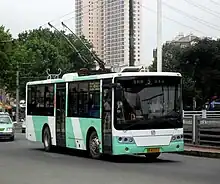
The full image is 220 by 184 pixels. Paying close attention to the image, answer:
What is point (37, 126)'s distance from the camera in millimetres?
23703

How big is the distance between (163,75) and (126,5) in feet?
63.2

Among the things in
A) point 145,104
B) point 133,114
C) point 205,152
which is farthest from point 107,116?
point 205,152

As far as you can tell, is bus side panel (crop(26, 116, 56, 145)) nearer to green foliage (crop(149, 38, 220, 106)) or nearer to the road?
the road

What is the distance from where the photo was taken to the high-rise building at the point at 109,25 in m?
37.2

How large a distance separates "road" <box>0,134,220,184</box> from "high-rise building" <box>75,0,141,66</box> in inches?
655

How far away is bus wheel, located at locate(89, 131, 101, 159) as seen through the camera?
18328 millimetres

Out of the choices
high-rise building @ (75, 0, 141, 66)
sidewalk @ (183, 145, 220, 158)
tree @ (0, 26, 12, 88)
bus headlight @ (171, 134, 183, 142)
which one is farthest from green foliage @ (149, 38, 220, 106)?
bus headlight @ (171, 134, 183, 142)

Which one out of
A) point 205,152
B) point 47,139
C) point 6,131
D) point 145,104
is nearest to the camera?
point 145,104

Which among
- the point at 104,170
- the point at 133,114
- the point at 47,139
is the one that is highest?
the point at 133,114

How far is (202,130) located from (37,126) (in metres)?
6.97

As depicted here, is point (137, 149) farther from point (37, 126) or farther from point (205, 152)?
point (37, 126)

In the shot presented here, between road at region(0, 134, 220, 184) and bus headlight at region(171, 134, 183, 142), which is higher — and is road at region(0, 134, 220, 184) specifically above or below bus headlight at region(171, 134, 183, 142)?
below

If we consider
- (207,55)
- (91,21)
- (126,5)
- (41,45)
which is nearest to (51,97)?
(126,5)

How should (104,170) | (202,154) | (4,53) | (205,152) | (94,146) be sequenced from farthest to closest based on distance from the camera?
(4,53), (202,154), (205,152), (94,146), (104,170)
